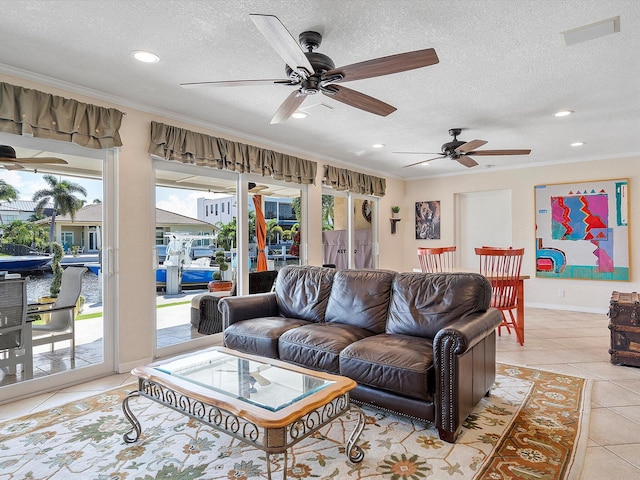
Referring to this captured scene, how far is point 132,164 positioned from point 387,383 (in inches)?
117

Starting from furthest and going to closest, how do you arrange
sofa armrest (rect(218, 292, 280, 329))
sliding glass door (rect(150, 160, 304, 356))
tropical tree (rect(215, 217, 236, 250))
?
tropical tree (rect(215, 217, 236, 250)) < sliding glass door (rect(150, 160, 304, 356)) < sofa armrest (rect(218, 292, 280, 329))

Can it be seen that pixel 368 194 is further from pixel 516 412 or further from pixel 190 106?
pixel 516 412

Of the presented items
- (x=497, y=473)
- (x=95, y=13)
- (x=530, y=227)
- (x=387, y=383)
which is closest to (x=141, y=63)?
(x=95, y=13)

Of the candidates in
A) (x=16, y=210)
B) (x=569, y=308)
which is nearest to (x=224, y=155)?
(x=16, y=210)

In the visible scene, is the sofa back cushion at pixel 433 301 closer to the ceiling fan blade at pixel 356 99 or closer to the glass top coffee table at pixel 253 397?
the glass top coffee table at pixel 253 397

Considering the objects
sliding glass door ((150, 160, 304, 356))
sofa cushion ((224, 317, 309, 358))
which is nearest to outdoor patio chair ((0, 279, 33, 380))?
sliding glass door ((150, 160, 304, 356))

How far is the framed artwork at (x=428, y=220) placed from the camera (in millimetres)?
7473

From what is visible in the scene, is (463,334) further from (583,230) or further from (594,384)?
(583,230)

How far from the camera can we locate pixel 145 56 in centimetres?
265

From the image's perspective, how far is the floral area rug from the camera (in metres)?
1.87

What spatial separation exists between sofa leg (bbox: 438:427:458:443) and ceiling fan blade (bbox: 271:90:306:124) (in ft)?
7.47

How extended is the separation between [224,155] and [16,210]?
1.99 meters

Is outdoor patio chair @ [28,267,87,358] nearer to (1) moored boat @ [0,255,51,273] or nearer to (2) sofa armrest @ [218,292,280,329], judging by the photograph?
(1) moored boat @ [0,255,51,273]

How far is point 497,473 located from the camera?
185 cm
